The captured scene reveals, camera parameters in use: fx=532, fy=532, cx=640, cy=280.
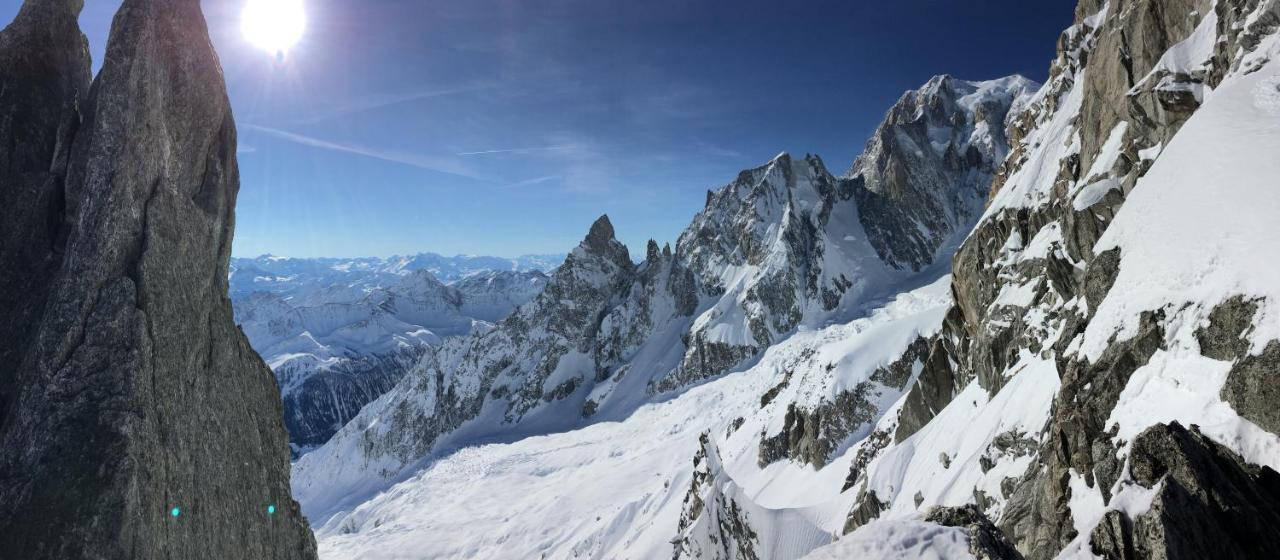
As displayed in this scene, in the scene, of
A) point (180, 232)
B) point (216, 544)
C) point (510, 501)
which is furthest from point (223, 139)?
point (510, 501)

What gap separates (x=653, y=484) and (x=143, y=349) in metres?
57.9

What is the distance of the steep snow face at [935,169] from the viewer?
12538cm

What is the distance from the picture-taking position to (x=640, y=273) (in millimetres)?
135000

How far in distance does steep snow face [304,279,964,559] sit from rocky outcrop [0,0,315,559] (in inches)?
1032

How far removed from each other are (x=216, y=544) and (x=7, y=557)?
5.33 m

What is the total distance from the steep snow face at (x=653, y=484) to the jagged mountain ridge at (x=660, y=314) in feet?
25.1

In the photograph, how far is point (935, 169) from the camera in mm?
136875

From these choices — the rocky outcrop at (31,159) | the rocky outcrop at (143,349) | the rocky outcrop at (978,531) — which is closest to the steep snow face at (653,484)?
the rocky outcrop at (978,531)

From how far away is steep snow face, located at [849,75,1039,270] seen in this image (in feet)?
411

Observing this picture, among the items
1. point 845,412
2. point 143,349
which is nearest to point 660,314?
point 845,412

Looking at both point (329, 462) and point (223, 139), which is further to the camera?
point (329, 462)

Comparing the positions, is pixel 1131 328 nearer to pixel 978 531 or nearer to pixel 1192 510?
pixel 1192 510

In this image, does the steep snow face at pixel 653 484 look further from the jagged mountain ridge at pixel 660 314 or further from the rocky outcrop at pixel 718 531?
the jagged mountain ridge at pixel 660 314

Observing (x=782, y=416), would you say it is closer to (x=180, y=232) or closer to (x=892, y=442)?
(x=892, y=442)
